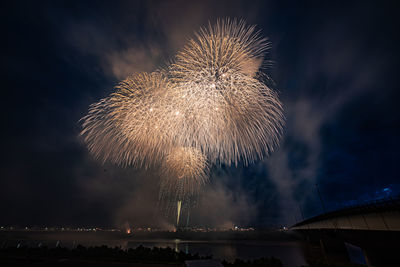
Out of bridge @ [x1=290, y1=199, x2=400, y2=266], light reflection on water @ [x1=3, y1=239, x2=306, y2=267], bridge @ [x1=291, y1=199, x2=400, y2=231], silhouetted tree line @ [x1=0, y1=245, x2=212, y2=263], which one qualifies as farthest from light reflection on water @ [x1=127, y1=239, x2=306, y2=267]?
bridge @ [x1=291, y1=199, x2=400, y2=231]

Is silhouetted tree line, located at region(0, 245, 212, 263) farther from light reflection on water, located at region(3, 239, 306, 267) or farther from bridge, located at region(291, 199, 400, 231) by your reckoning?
bridge, located at region(291, 199, 400, 231)

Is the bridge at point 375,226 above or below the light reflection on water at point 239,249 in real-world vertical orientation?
above

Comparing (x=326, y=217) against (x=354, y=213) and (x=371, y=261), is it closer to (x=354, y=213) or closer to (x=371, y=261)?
(x=371, y=261)

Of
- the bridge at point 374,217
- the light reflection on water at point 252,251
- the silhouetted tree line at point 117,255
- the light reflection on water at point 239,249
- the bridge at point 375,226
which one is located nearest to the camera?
the bridge at point 374,217

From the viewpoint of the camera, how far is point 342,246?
41.4 meters

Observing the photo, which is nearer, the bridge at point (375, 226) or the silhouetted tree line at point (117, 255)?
the bridge at point (375, 226)

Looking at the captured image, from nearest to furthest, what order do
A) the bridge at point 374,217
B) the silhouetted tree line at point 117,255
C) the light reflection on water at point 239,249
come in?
1. the bridge at point 374,217
2. the silhouetted tree line at point 117,255
3. the light reflection on water at point 239,249

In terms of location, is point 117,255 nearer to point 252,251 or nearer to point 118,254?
point 118,254

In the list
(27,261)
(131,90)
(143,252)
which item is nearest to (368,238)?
(143,252)

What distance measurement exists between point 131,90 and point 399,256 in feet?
140

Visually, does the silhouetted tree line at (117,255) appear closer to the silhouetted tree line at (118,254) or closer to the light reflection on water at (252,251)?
the silhouetted tree line at (118,254)

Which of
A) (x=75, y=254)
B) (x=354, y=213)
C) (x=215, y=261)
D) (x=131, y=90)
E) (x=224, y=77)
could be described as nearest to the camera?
(x=215, y=261)

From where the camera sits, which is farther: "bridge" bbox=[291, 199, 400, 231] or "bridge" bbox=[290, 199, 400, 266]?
"bridge" bbox=[290, 199, 400, 266]

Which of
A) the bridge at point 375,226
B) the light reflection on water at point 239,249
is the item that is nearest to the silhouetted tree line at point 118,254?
the light reflection on water at point 239,249
